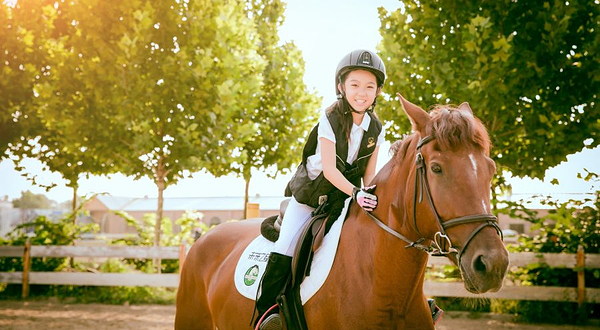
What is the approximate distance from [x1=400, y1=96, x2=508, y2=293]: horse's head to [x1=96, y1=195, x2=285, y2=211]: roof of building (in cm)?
5126

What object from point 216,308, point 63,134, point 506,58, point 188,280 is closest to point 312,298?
point 216,308

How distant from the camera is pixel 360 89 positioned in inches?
130

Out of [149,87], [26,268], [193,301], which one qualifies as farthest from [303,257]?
[26,268]

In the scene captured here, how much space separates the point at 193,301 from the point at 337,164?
94.5 inches

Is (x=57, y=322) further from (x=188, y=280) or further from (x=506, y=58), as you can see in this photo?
(x=506, y=58)

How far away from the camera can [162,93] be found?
1239 cm

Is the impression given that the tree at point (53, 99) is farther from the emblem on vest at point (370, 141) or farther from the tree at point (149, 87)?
the emblem on vest at point (370, 141)

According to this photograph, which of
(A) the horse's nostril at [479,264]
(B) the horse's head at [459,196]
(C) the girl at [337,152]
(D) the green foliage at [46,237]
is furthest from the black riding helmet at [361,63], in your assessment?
(D) the green foliage at [46,237]

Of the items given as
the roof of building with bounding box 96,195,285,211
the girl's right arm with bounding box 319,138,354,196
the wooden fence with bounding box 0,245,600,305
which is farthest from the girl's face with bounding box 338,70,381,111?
the roof of building with bounding box 96,195,285,211

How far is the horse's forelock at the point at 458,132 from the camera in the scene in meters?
2.45

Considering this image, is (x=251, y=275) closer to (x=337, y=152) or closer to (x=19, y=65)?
(x=337, y=152)

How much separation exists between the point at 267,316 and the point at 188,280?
1888 millimetres

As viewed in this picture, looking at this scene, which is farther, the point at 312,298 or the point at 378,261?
the point at 312,298

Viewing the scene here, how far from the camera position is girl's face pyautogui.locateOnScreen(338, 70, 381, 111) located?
3.29 m
